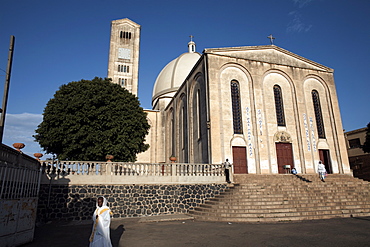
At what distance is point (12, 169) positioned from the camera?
622cm

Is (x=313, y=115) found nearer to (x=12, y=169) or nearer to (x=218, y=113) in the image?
(x=218, y=113)

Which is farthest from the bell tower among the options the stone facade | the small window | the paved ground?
the small window

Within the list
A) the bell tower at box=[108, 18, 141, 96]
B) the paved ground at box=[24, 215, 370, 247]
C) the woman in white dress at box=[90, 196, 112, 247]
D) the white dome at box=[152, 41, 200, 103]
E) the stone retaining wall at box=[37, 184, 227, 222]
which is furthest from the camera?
the white dome at box=[152, 41, 200, 103]

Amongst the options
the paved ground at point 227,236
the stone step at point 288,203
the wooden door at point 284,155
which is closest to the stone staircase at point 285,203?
the stone step at point 288,203

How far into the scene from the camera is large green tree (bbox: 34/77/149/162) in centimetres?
1684

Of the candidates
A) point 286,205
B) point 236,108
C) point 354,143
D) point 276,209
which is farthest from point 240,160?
point 354,143

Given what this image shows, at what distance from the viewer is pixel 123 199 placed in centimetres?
1243

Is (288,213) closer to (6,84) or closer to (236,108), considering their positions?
(236,108)

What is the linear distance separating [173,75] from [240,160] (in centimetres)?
2161

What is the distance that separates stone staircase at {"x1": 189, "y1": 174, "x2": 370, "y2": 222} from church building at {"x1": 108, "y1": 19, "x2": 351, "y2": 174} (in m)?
4.91

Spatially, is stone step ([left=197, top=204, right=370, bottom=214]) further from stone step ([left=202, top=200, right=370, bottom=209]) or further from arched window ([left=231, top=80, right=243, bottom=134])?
arched window ([left=231, top=80, right=243, bottom=134])

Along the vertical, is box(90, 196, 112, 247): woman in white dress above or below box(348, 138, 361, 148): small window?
below

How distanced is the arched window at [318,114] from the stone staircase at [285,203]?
780cm

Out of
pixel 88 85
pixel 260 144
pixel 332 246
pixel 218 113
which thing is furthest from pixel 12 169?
pixel 260 144
